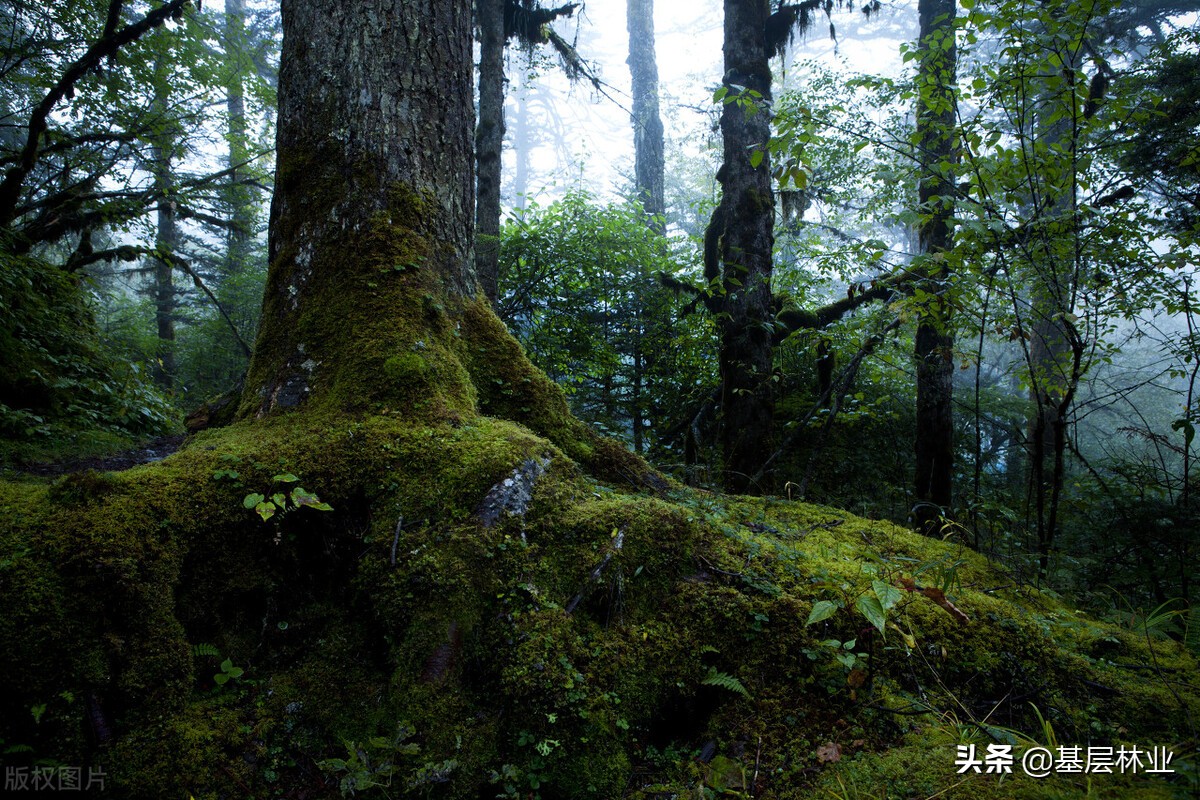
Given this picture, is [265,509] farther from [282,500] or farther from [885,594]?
[885,594]

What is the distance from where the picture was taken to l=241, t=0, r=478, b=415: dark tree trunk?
119 inches

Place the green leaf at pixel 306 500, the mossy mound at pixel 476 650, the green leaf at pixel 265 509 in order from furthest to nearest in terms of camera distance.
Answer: the green leaf at pixel 306 500 < the green leaf at pixel 265 509 < the mossy mound at pixel 476 650

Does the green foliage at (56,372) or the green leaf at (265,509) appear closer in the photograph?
the green leaf at (265,509)

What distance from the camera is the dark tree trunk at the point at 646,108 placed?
15.6m

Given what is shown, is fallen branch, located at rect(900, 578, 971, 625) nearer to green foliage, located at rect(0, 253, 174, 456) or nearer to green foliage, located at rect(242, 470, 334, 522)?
green foliage, located at rect(242, 470, 334, 522)

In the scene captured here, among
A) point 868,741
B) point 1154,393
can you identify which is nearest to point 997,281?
point 868,741

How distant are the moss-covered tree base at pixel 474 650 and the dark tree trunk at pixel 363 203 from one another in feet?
1.86

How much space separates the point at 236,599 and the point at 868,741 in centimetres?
242

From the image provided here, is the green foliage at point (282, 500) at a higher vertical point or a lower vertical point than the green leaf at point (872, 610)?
higher

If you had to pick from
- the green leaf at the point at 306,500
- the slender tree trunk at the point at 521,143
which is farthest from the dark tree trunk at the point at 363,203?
the slender tree trunk at the point at 521,143

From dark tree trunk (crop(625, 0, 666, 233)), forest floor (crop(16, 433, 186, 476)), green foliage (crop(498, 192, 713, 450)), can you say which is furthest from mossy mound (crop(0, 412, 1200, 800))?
dark tree trunk (crop(625, 0, 666, 233))

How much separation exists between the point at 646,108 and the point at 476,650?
1697 centimetres

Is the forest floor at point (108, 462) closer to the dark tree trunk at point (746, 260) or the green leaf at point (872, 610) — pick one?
the green leaf at point (872, 610)

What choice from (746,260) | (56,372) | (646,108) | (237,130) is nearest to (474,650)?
(746,260)
